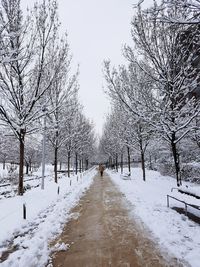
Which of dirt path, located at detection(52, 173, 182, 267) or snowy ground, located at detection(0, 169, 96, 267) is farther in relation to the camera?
snowy ground, located at detection(0, 169, 96, 267)

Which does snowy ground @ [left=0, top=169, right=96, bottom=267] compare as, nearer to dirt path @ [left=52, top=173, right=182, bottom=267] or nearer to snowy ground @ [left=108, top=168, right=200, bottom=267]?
dirt path @ [left=52, top=173, right=182, bottom=267]

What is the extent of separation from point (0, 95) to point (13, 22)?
4.48 m

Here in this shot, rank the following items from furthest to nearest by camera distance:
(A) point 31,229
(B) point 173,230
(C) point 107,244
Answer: (A) point 31,229 → (B) point 173,230 → (C) point 107,244

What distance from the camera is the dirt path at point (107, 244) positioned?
19.1ft

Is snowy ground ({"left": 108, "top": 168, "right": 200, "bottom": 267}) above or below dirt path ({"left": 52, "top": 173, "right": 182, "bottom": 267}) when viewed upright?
above

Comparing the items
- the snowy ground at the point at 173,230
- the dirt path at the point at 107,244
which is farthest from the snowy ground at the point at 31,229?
the snowy ground at the point at 173,230

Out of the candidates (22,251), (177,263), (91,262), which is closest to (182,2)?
(177,263)

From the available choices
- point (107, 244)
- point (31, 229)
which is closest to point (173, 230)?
point (107, 244)

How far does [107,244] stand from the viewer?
7086mm

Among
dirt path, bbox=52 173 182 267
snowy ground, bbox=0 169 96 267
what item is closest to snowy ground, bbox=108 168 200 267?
dirt path, bbox=52 173 182 267

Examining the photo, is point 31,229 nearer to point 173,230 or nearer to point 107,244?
point 107,244

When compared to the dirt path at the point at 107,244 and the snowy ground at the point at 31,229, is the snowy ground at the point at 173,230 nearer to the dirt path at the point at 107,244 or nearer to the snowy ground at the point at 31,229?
the dirt path at the point at 107,244

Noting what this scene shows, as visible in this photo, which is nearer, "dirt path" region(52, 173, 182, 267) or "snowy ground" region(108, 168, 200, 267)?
"dirt path" region(52, 173, 182, 267)

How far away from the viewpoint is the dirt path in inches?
229
